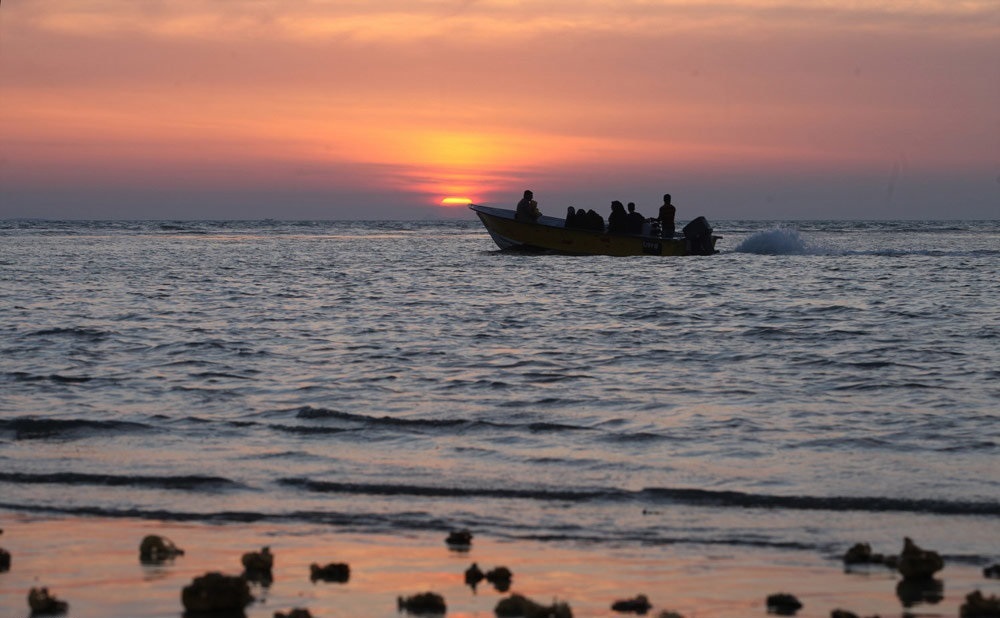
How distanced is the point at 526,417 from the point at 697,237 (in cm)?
3010

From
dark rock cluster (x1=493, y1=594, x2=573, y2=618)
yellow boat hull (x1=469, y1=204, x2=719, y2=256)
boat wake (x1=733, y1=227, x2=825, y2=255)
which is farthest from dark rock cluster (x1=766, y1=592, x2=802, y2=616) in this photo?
boat wake (x1=733, y1=227, x2=825, y2=255)

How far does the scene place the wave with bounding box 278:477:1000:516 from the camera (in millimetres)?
7930

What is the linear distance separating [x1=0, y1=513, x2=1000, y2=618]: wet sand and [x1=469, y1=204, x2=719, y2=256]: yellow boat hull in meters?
32.5

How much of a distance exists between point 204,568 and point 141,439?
169 inches

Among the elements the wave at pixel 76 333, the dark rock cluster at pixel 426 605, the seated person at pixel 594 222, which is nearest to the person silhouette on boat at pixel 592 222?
the seated person at pixel 594 222

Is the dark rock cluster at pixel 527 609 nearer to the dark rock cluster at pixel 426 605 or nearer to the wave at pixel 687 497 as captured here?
the dark rock cluster at pixel 426 605

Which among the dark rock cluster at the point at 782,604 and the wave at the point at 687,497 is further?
the wave at the point at 687,497

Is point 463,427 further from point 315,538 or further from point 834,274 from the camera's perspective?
point 834,274

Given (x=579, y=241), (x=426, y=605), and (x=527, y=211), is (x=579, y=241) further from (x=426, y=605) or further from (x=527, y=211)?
(x=426, y=605)

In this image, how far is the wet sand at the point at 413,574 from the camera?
565 cm

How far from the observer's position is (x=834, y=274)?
36.2m

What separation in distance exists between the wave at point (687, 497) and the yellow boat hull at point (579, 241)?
31.0 meters

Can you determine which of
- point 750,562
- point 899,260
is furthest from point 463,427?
point 899,260

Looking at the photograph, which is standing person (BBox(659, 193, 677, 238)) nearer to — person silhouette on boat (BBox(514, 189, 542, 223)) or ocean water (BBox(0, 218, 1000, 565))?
person silhouette on boat (BBox(514, 189, 542, 223))
